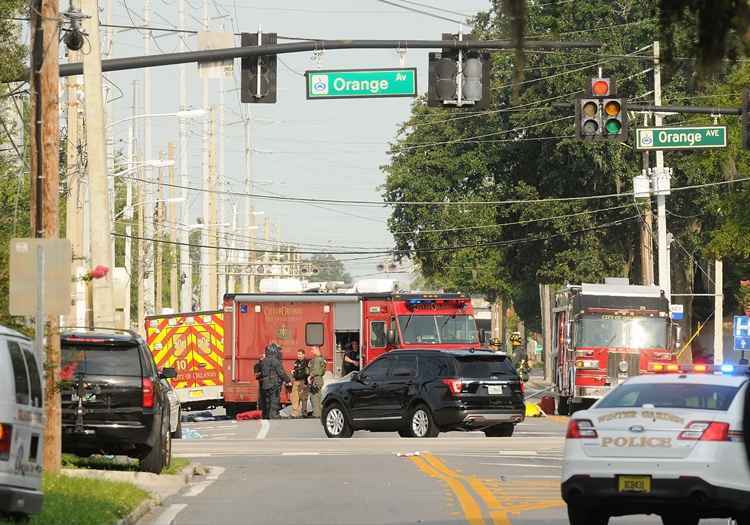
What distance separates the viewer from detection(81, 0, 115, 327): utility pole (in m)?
26.0

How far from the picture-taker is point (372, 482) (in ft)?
68.8

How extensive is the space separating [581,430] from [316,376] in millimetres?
27837

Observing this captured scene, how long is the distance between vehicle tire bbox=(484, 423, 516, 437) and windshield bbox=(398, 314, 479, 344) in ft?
32.1

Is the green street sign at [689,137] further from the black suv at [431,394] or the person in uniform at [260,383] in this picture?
the person in uniform at [260,383]

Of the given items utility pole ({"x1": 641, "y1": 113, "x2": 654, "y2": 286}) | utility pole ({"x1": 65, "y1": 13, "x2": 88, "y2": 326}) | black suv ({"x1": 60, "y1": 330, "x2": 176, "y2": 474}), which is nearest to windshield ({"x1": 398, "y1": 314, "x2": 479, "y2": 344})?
utility pole ({"x1": 65, "y1": 13, "x2": 88, "y2": 326})

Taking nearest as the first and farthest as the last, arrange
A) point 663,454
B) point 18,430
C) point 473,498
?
point 18,430 → point 663,454 → point 473,498

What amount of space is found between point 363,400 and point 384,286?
14.5 m

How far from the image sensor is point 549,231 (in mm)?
67875

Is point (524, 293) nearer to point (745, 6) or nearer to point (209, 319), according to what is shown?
point (209, 319)

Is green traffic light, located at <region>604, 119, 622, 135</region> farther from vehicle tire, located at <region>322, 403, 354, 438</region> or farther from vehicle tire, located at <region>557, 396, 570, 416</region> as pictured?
vehicle tire, located at <region>557, 396, 570, 416</region>

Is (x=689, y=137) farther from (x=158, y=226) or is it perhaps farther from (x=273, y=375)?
(x=158, y=226)

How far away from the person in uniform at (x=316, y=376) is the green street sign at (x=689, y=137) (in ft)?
41.2

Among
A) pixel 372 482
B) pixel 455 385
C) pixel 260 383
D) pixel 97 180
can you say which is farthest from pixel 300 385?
pixel 372 482

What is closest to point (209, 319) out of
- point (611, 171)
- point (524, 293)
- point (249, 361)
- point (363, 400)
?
point (249, 361)
